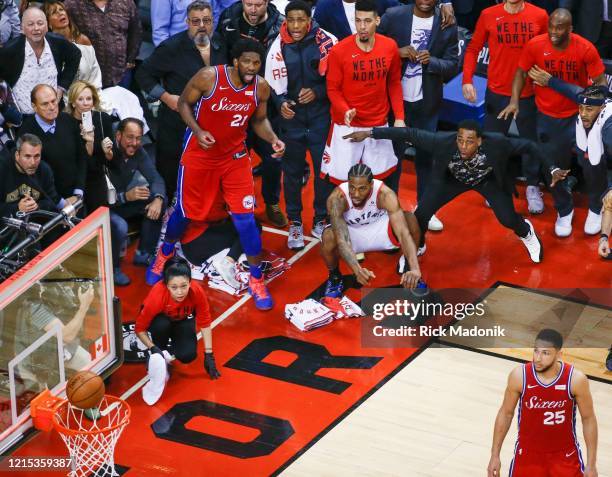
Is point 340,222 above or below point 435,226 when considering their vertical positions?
above

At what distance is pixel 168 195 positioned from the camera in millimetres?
11578

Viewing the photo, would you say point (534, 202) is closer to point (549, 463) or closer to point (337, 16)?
point (337, 16)

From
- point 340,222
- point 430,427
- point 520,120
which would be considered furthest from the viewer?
point 520,120

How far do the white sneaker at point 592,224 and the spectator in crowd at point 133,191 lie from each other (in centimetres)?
350

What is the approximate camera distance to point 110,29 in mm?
11633

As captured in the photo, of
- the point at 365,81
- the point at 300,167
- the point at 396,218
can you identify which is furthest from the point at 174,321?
the point at 365,81

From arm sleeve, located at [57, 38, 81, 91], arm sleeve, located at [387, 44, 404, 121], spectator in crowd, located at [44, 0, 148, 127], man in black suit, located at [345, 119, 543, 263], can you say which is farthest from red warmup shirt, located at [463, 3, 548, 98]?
arm sleeve, located at [57, 38, 81, 91]

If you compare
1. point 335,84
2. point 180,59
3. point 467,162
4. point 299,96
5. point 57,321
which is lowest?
point 467,162

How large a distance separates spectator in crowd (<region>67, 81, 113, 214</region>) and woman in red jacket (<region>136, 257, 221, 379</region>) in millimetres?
1277

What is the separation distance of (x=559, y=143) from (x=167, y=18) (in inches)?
136

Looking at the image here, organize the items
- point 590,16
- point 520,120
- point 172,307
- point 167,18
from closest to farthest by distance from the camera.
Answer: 1. point 172,307
2. point 520,120
3. point 167,18
4. point 590,16

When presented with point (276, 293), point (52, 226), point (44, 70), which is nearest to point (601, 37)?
point (276, 293)

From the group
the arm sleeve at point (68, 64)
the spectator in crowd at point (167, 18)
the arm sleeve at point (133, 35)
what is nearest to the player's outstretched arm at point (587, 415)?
the arm sleeve at point (68, 64)

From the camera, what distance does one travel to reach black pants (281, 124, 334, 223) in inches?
436
